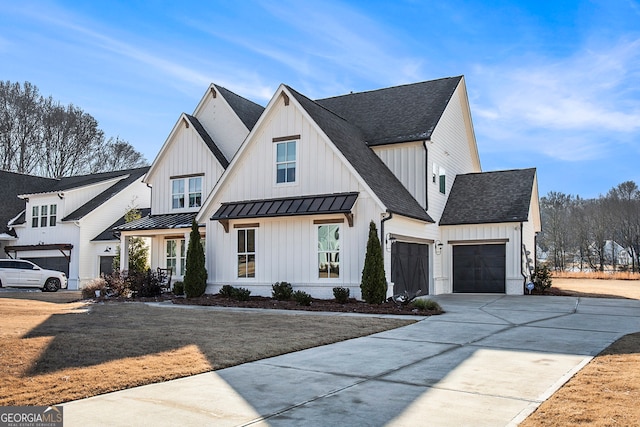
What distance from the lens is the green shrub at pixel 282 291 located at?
1977 cm

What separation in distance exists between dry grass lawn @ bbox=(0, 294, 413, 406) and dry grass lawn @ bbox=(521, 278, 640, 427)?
468cm

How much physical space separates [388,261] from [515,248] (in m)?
7.25

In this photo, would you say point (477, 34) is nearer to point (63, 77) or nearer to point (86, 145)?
point (63, 77)

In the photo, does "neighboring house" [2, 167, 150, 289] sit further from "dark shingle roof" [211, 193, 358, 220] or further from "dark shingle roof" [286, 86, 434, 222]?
"dark shingle roof" [286, 86, 434, 222]

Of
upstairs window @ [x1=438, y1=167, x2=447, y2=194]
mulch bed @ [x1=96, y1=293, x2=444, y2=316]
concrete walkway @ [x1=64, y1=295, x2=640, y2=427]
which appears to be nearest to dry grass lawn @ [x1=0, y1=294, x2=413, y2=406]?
concrete walkway @ [x1=64, y1=295, x2=640, y2=427]

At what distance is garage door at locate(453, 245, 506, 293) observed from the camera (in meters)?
23.9

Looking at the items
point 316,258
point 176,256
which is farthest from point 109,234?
point 316,258

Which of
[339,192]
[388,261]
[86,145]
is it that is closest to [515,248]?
[388,261]

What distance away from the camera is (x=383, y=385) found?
7258 mm

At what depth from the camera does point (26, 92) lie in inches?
1911

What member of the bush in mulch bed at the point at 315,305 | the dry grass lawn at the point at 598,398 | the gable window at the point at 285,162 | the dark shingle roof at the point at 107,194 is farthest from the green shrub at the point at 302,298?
the dark shingle roof at the point at 107,194

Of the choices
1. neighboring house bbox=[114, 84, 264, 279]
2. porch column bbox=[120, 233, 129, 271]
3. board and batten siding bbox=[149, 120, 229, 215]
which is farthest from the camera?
board and batten siding bbox=[149, 120, 229, 215]

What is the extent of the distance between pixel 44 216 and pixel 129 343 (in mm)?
28551

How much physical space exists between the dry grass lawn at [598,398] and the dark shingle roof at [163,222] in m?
18.5
